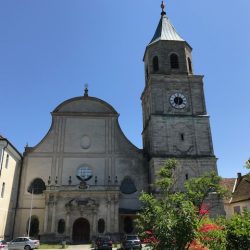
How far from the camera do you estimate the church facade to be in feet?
105

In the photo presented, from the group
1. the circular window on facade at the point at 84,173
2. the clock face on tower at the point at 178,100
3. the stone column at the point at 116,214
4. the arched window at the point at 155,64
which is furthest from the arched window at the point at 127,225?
the arched window at the point at 155,64

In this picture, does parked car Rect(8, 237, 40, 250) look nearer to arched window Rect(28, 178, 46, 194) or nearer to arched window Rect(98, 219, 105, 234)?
arched window Rect(98, 219, 105, 234)

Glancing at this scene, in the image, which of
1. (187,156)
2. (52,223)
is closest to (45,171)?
(52,223)

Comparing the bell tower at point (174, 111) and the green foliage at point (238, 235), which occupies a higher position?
the bell tower at point (174, 111)

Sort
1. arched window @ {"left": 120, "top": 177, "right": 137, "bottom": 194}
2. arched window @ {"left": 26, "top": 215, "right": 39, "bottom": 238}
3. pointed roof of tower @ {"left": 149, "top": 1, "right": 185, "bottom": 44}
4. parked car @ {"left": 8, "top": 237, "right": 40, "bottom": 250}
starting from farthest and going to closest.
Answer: pointed roof of tower @ {"left": 149, "top": 1, "right": 185, "bottom": 44} → arched window @ {"left": 120, "top": 177, "right": 137, "bottom": 194} → arched window @ {"left": 26, "top": 215, "right": 39, "bottom": 238} → parked car @ {"left": 8, "top": 237, "right": 40, "bottom": 250}

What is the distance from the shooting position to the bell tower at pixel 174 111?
34.0 meters

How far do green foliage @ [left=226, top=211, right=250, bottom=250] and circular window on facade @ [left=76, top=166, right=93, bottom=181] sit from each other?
79.8ft

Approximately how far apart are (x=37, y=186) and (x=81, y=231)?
23.3 feet

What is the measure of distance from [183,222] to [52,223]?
24.1 metres

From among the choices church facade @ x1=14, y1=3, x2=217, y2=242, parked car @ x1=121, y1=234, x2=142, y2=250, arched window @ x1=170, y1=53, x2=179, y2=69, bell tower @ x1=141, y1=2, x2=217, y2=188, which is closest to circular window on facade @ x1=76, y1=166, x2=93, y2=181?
church facade @ x1=14, y1=3, x2=217, y2=242

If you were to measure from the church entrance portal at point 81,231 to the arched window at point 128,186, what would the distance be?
5441 millimetres

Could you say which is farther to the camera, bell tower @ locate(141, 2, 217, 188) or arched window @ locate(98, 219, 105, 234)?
bell tower @ locate(141, 2, 217, 188)

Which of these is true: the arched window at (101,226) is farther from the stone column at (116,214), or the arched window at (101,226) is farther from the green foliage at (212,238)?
the green foliage at (212,238)

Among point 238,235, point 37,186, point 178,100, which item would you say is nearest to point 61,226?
point 37,186
